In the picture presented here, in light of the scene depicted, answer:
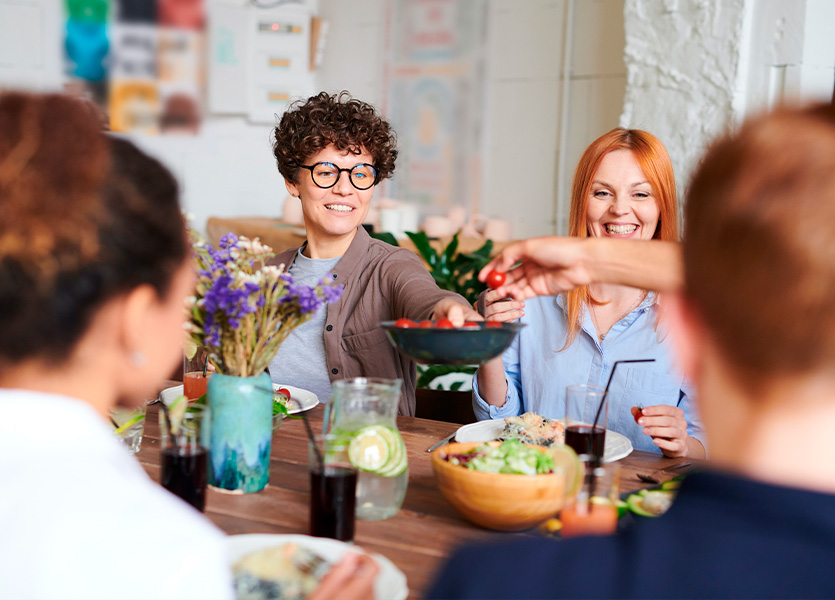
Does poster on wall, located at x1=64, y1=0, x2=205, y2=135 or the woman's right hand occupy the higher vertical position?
poster on wall, located at x1=64, y1=0, x2=205, y2=135

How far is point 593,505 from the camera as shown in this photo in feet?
3.43

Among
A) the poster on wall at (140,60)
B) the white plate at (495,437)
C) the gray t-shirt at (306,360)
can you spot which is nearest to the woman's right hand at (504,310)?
the white plate at (495,437)

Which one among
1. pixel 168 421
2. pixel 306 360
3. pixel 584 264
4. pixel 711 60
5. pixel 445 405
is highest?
pixel 711 60

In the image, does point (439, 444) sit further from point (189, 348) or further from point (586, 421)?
point (189, 348)

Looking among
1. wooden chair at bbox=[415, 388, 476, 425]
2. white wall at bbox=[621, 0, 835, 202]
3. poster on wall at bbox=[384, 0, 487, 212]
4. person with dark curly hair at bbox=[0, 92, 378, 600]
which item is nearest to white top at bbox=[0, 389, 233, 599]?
person with dark curly hair at bbox=[0, 92, 378, 600]

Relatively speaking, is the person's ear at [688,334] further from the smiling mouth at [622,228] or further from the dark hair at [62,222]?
the smiling mouth at [622,228]

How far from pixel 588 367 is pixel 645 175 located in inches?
20.6

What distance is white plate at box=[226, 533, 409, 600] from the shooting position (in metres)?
0.96

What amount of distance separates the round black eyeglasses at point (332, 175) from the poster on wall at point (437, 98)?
2794 millimetres

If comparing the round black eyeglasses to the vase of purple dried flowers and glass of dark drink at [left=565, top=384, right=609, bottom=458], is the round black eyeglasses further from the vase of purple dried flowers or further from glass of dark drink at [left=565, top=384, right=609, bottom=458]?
glass of dark drink at [left=565, top=384, right=609, bottom=458]

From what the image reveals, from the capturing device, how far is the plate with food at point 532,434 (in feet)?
5.07

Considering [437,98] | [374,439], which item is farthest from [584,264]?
[437,98]

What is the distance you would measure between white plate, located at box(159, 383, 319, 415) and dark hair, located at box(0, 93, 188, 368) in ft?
3.65

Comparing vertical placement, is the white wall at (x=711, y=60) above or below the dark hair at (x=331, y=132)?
above
